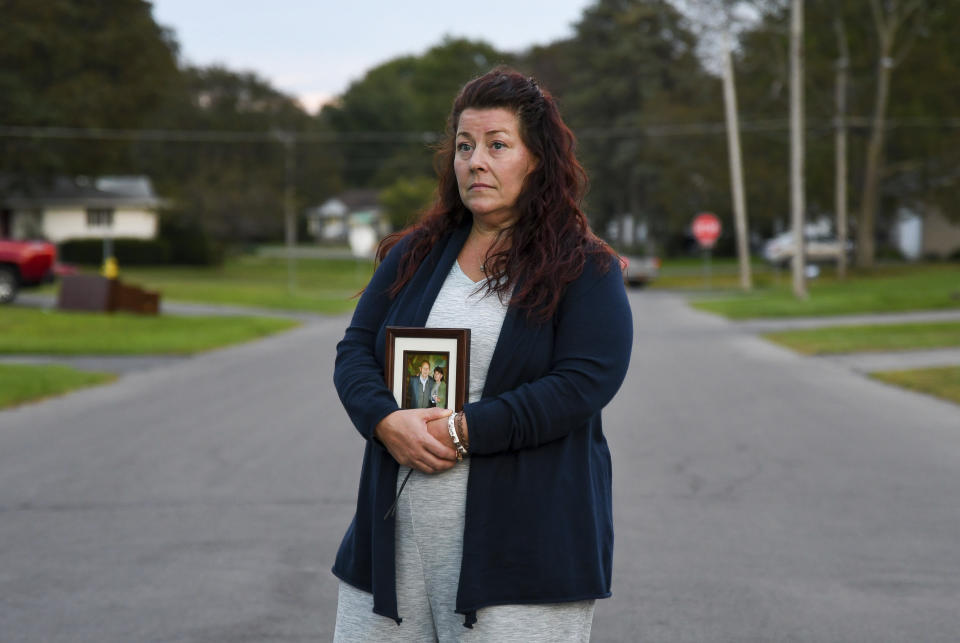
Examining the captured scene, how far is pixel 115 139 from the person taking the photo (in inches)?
1950

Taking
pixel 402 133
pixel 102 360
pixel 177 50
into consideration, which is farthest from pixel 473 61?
pixel 102 360

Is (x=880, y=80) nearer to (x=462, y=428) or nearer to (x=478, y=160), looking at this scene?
(x=478, y=160)

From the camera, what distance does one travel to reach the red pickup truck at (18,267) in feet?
91.0

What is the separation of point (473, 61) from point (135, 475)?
98518 millimetres

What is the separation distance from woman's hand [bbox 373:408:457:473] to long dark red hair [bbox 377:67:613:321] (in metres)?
0.32

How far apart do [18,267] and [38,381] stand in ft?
48.7

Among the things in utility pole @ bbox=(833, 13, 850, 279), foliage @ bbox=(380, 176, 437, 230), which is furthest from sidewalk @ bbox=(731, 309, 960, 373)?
foliage @ bbox=(380, 176, 437, 230)

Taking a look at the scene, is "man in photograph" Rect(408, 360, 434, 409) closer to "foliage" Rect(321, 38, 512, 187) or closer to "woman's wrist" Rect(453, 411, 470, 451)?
"woman's wrist" Rect(453, 411, 470, 451)

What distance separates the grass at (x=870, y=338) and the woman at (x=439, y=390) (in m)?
16.0

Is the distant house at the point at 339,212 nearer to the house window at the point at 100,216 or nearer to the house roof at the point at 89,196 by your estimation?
the house roof at the point at 89,196

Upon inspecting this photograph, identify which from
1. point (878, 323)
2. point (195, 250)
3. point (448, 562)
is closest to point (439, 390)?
point (448, 562)

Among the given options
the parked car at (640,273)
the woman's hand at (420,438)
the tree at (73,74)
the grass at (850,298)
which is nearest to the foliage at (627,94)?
the parked car at (640,273)

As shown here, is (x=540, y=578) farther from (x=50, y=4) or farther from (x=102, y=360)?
(x=50, y=4)

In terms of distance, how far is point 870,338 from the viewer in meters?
20.1
